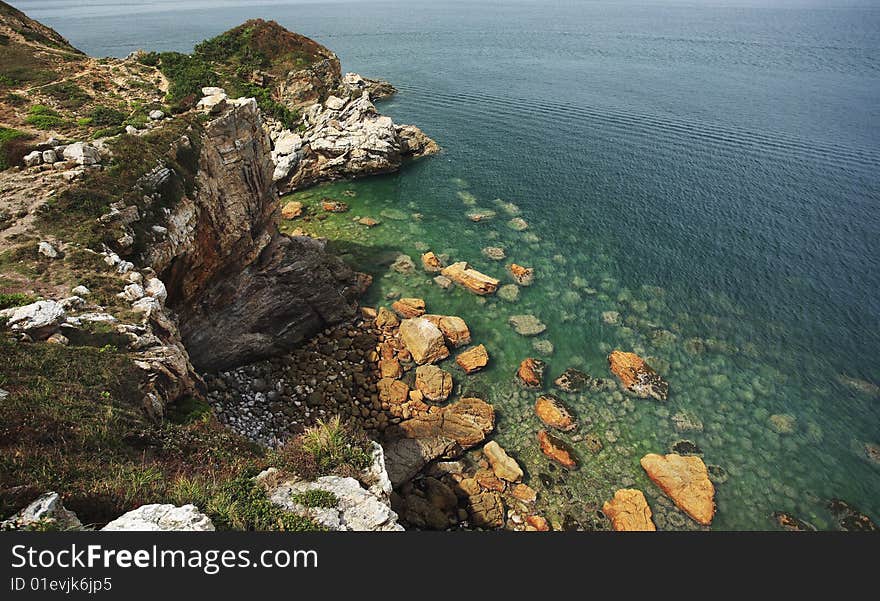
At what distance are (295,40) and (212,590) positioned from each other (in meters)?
65.7

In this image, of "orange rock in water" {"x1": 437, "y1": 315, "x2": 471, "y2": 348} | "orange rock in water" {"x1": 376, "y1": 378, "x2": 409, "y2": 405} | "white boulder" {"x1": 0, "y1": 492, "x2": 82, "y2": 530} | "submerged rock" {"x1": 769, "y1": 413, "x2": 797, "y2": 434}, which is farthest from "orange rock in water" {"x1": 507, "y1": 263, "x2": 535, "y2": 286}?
"white boulder" {"x1": 0, "y1": 492, "x2": 82, "y2": 530}

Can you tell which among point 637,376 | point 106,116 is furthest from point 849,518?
point 106,116

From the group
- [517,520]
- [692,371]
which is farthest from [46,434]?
[692,371]

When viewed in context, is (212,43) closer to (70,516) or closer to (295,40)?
(295,40)

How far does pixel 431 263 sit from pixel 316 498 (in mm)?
25409

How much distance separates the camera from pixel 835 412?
23719mm

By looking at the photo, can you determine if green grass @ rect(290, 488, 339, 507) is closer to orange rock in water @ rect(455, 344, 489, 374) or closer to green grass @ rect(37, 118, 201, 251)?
green grass @ rect(37, 118, 201, 251)

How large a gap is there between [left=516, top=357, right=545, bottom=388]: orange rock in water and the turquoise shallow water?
851mm

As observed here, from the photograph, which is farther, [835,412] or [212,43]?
[212,43]

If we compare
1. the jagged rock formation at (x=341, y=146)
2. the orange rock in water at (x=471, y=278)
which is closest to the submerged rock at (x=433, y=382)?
the orange rock in water at (x=471, y=278)

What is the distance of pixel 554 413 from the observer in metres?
23.0

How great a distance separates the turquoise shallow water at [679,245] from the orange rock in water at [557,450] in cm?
55

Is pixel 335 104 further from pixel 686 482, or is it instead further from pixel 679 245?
pixel 686 482

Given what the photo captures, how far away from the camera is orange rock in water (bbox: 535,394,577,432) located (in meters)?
22.7
